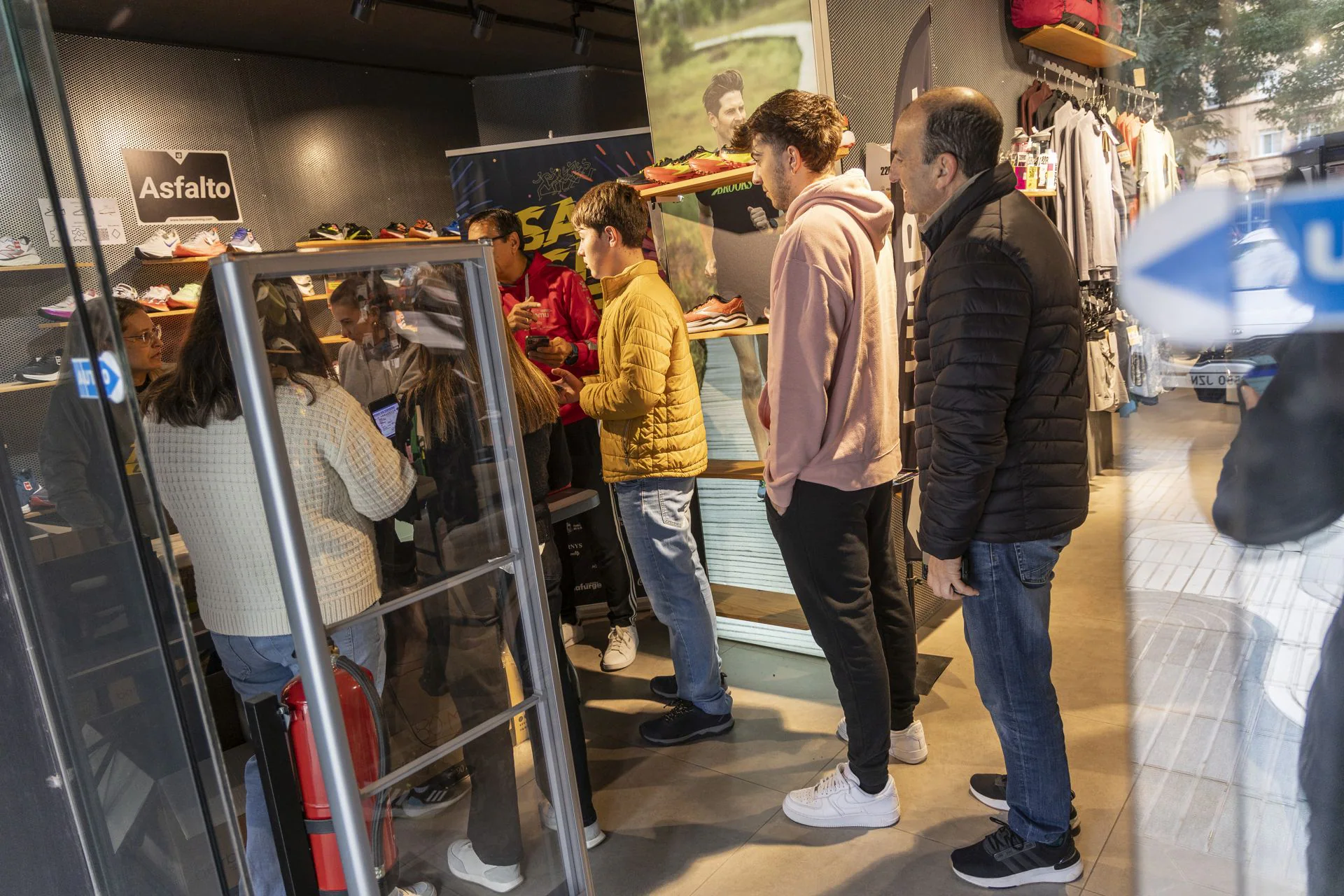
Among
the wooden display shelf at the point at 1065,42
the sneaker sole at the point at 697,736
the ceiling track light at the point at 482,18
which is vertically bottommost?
the sneaker sole at the point at 697,736

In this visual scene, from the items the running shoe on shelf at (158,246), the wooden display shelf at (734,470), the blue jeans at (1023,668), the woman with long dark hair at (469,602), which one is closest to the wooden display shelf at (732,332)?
the wooden display shelf at (734,470)

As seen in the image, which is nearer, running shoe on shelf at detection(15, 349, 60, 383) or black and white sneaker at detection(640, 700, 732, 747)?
running shoe on shelf at detection(15, 349, 60, 383)

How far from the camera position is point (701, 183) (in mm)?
2932

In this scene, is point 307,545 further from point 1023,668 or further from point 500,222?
point 500,222

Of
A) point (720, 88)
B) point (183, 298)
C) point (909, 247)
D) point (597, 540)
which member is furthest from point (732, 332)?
point (183, 298)

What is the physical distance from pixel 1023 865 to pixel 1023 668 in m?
0.46

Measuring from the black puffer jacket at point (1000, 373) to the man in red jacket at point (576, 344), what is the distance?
1859 millimetres

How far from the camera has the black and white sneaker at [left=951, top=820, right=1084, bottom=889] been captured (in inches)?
74.4

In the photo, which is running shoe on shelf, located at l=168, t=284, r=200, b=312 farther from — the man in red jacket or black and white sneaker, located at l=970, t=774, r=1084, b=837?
black and white sneaker, located at l=970, t=774, r=1084, b=837

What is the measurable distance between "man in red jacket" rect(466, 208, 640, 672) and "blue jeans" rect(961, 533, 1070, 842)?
176 cm

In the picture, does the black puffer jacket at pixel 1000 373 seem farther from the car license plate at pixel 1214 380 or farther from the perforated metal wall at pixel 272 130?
the perforated metal wall at pixel 272 130

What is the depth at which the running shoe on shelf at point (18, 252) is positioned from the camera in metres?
1.04

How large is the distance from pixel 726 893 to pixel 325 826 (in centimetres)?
108

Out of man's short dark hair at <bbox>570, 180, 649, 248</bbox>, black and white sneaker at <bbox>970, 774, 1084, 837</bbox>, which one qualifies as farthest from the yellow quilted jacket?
black and white sneaker at <bbox>970, 774, 1084, 837</bbox>
